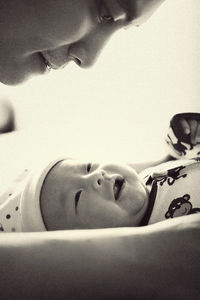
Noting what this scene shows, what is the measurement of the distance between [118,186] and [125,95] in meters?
0.38

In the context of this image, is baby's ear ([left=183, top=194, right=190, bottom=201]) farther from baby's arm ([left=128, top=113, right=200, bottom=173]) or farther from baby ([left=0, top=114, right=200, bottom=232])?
baby's arm ([left=128, top=113, right=200, bottom=173])

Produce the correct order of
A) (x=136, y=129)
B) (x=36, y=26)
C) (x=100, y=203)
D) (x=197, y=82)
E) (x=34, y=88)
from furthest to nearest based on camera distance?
1. (x=34, y=88)
2. (x=136, y=129)
3. (x=197, y=82)
4. (x=100, y=203)
5. (x=36, y=26)

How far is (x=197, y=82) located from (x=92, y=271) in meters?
0.75

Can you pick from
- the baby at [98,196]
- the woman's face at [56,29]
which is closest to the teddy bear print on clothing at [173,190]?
the baby at [98,196]

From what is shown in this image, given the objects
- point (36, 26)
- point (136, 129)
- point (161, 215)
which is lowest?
point (161, 215)

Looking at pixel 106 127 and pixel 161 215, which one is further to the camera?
pixel 106 127

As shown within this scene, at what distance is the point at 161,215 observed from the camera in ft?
2.94

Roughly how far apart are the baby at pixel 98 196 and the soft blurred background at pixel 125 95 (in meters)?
0.14

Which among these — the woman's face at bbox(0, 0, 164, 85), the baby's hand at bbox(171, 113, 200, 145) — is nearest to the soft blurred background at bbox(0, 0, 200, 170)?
the baby's hand at bbox(171, 113, 200, 145)

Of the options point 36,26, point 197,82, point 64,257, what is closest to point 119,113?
point 197,82

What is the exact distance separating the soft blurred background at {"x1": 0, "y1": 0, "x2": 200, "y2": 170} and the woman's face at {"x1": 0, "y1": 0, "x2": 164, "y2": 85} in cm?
43

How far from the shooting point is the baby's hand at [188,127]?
1.02m

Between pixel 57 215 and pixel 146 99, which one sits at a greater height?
pixel 146 99

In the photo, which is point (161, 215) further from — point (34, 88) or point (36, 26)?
point (34, 88)
